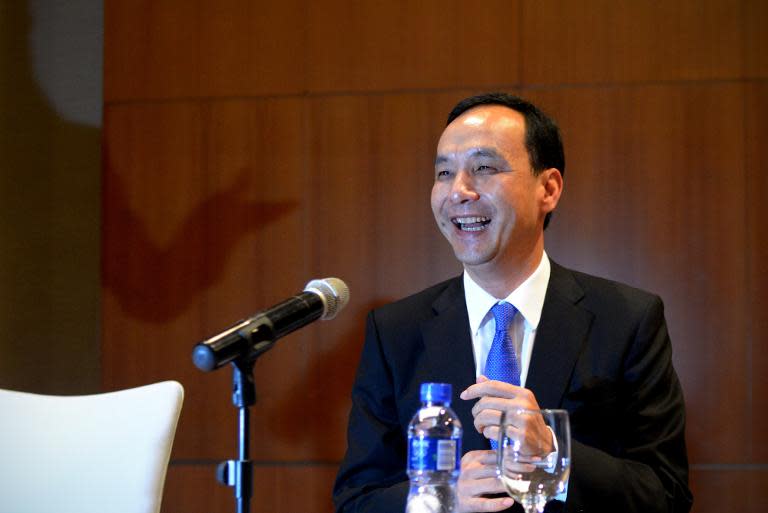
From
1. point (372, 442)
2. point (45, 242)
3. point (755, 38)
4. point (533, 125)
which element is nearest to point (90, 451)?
point (372, 442)

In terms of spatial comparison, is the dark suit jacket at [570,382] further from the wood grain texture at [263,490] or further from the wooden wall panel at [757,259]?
the wood grain texture at [263,490]

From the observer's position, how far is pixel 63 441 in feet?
6.51

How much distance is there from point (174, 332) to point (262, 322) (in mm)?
2153

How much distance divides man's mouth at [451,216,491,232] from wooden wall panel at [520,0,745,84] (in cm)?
122

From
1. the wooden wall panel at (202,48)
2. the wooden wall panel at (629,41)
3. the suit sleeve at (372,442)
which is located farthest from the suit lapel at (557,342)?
the wooden wall panel at (202,48)

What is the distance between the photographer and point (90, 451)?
1.96 meters

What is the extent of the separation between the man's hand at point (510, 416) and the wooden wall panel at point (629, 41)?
1957 mm

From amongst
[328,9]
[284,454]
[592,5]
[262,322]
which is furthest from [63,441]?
[592,5]

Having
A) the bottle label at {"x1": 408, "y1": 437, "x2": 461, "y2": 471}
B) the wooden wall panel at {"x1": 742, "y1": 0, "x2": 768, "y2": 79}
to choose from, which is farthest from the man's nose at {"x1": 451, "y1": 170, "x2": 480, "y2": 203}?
the wooden wall panel at {"x1": 742, "y1": 0, "x2": 768, "y2": 79}

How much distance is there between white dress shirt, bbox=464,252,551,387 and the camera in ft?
7.00

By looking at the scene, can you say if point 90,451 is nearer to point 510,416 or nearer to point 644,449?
point 510,416

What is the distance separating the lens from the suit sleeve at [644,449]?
1727 millimetres

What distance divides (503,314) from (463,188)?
307mm

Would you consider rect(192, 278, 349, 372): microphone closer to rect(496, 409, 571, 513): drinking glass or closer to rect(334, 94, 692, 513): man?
rect(496, 409, 571, 513): drinking glass
